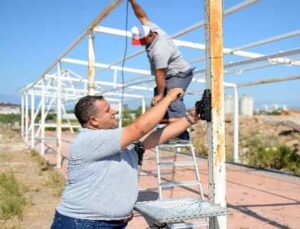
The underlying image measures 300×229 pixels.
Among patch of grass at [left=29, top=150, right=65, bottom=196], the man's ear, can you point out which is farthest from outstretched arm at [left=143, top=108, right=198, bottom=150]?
patch of grass at [left=29, top=150, right=65, bottom=196]

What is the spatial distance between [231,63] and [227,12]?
309 centimetres

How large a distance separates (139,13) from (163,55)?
60 centimetres

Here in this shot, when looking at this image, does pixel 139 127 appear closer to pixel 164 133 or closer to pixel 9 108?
pixel 164 133

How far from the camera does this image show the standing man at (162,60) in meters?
3.92

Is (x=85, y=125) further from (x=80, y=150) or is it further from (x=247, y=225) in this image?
(x=247, y=225)

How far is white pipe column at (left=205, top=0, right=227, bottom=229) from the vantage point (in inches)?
122

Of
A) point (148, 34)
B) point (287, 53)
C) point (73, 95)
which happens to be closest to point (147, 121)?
point (148, 34)

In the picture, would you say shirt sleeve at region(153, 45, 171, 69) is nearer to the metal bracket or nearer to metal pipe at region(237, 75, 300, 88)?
the metal bracket

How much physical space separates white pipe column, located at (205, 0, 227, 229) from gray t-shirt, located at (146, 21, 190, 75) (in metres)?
0.83

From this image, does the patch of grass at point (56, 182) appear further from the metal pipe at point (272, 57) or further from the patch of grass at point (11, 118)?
the patch of grass at point (11, 118)

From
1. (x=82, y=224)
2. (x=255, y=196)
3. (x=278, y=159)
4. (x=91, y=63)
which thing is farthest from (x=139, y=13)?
(x=278, y=159)

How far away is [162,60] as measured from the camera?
3902 millimetres

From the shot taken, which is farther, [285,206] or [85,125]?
[285,206]

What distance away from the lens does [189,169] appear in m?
10.3
